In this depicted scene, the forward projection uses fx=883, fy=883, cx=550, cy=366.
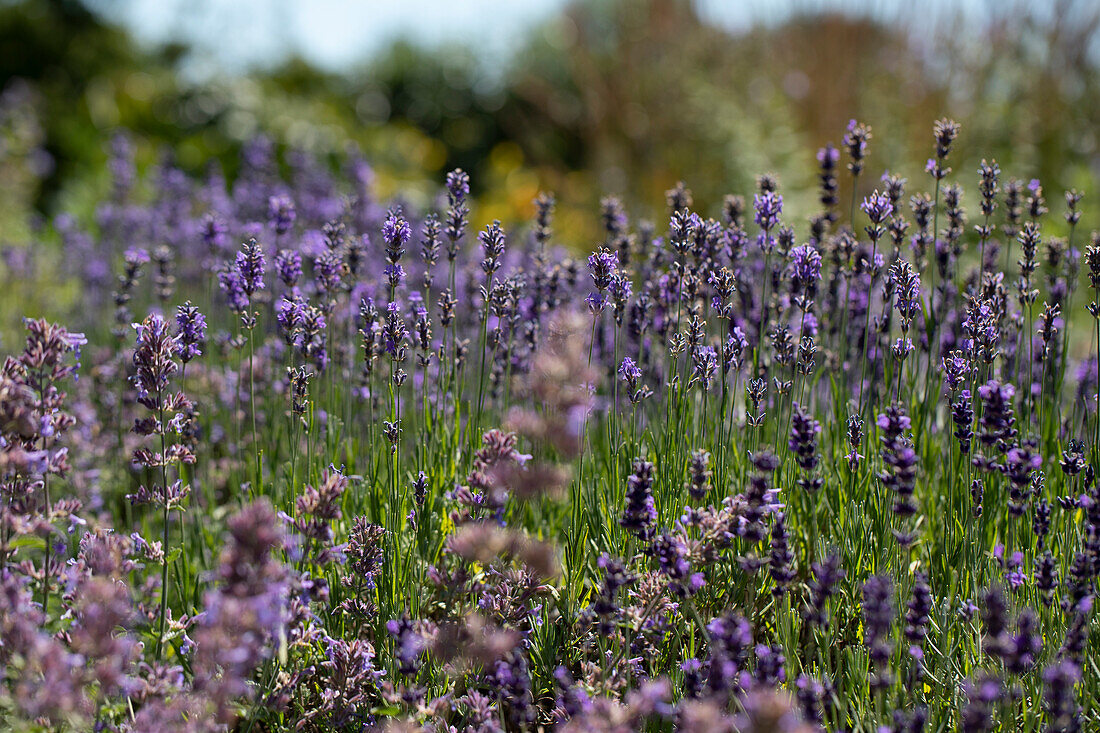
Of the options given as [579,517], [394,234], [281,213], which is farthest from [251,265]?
[579,517]

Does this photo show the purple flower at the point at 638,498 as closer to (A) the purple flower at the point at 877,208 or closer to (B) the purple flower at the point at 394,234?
(B) the purple flower at the point at 394,234

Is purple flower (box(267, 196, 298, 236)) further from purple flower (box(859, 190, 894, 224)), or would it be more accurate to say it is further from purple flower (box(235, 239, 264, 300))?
purple flower (box(859, 190, 894, 224))

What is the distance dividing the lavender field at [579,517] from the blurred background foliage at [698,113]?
5.52 meters

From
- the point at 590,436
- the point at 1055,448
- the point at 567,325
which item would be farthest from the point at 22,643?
the point at 1055,448

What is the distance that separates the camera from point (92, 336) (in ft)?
16.3

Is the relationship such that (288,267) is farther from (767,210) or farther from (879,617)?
(879,617)

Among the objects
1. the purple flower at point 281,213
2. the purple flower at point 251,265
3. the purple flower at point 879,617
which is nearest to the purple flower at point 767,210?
the purple flower at point 879,617

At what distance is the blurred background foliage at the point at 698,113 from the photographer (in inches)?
A: 371

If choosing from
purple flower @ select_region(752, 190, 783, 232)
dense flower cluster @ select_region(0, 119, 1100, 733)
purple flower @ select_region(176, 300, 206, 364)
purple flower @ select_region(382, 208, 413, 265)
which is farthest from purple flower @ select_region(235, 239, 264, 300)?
purple flower @ select_region(752, 190, 783, 232)

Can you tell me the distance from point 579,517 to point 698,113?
8394 millimetres

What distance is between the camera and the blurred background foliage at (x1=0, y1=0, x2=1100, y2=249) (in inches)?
371

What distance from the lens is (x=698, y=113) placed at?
32.9 feet

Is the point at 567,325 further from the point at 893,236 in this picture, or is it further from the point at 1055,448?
the point at 1055,448

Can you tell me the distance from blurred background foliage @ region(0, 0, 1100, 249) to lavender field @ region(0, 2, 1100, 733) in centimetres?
552
